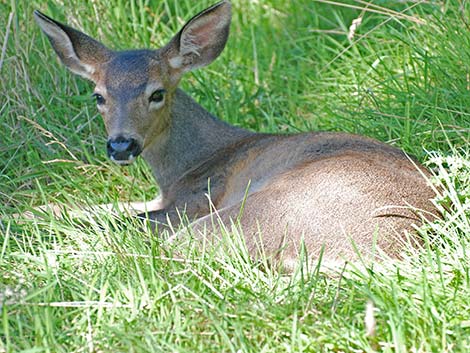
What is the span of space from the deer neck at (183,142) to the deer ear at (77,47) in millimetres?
491

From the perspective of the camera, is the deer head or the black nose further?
the deer head

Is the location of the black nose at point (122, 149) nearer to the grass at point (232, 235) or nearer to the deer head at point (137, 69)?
the deer head at point (137, 69)

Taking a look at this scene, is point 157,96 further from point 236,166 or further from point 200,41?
point 236,166

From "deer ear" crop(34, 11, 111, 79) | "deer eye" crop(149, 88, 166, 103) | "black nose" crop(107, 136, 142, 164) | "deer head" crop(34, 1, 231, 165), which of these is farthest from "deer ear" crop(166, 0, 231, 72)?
"black nose" crop(107, 136, 142, 164)

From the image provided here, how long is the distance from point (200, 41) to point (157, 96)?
441 millimetres

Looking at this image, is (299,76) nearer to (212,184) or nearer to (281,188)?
(212,184)

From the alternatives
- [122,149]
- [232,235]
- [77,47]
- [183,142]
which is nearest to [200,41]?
[183,142]

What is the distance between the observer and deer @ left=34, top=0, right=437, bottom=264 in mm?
4293

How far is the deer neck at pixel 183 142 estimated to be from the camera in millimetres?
5809

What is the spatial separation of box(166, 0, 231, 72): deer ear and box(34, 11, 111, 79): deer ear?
38 cm

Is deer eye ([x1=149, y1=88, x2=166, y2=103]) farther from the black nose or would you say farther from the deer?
the black nose

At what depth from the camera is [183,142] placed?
19.2 feet

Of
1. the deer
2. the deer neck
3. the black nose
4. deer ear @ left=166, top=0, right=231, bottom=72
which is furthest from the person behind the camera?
the deer neck

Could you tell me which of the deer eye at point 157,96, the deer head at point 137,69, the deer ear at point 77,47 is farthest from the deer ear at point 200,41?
the deer ear at point 77,47
